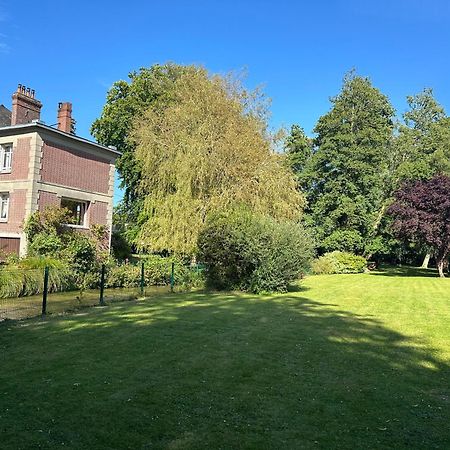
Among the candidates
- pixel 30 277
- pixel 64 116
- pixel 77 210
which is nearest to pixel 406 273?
pixel 77 210

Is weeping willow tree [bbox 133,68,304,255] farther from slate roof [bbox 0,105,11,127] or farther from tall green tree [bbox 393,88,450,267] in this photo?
tall green tree [bbox 393,88,450,267]

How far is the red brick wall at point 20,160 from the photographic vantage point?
74.7 ft

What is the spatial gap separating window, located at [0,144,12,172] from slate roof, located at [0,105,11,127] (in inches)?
311

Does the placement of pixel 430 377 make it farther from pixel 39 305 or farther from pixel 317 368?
pixel 39 305

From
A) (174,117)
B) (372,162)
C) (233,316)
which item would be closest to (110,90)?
(174,117)

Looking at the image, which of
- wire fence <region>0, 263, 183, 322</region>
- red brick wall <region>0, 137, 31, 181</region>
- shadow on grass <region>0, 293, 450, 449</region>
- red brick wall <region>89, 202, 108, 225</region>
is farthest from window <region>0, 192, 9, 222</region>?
shadow on grass <region>0, 293, 450, 449</region>

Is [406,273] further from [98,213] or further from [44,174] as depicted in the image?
[44,174]

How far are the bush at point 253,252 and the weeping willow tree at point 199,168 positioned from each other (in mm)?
6474

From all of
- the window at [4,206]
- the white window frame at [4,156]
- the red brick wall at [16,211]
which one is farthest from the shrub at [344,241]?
the white window frame at [4,156]

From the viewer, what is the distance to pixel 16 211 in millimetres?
22797

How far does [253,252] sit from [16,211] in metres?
12.7

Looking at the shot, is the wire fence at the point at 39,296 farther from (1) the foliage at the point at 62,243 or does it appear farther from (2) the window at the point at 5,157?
(2) the window at the point at 5,157

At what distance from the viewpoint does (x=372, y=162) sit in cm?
4181

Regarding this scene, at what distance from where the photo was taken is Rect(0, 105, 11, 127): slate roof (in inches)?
1258
